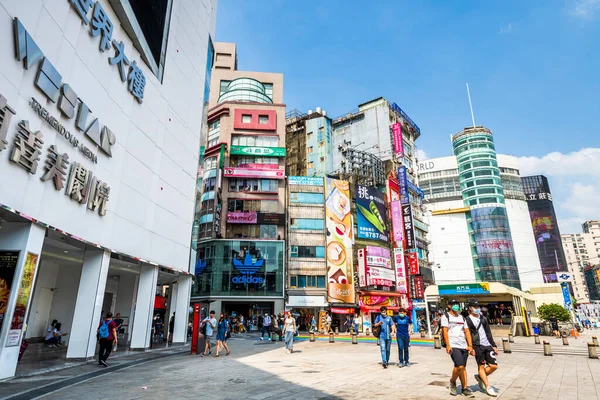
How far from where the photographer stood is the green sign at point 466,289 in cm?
3136

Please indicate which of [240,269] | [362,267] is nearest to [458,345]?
[240,269]

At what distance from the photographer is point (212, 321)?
606 inches

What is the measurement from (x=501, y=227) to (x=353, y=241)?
52226mm

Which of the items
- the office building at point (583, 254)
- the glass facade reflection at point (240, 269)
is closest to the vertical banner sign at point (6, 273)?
the glass facade reflection at point (240, 269)

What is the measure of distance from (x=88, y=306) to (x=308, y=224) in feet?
110

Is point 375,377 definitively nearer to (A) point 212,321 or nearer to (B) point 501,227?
(A) point 212,321

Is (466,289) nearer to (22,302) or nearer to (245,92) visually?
(22,302)

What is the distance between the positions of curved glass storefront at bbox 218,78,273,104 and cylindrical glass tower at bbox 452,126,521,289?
2241 inches

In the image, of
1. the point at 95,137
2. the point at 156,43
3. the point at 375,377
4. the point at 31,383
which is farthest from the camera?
the point at 156,43

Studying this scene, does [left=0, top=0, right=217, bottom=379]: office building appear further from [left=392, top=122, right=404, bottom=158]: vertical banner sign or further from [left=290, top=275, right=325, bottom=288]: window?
[left=392, top=122, right=404, bottom=158]: vertical banner sign

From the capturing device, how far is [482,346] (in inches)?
285

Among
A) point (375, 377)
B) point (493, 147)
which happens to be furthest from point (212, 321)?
point (493, 147)

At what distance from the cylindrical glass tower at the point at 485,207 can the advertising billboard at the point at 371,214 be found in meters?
42.2

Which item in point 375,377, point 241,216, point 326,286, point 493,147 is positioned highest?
point 493,147
